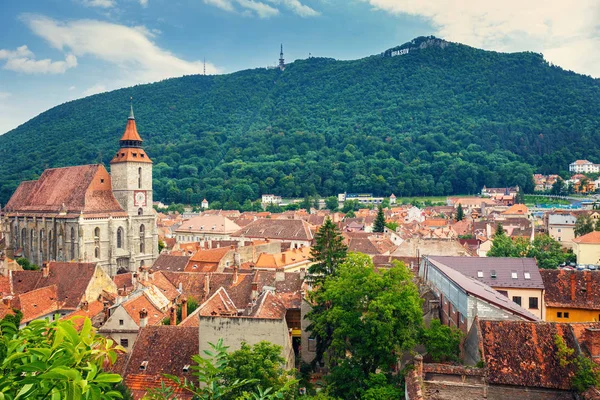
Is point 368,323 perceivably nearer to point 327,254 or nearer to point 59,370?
point 327,254

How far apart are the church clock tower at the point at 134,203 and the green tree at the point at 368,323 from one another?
5099 cm

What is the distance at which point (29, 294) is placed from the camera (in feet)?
137

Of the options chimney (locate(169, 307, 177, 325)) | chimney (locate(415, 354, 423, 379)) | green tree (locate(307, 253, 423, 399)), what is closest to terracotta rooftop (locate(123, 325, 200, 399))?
chimney (locate(169, 307, 177, 325))

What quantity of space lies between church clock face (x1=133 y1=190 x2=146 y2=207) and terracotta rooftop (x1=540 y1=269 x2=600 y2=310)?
5876 centimetres

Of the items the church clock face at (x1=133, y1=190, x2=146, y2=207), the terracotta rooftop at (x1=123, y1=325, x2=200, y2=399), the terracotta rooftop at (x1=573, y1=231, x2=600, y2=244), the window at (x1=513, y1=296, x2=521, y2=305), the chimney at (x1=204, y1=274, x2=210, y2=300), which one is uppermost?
the church clock face at (x1=133, y1=190, x2=146, y2=207)

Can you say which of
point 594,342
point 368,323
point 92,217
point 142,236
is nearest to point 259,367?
point 368,323

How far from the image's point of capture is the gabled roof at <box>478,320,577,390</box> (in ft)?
68.0

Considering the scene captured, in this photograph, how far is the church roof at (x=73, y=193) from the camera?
71.0 m

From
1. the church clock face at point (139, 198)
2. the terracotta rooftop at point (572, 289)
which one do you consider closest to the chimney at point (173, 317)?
the terracotta rooftop at point (572, 289)

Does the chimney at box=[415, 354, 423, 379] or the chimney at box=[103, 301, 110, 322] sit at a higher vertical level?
the chimney at box=[415, 354, 423, 379]

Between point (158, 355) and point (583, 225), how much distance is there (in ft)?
258

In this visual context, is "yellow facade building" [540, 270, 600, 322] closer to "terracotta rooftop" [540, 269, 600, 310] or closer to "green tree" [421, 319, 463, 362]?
"terracotta rooftop" [540, 269, 600, 310]

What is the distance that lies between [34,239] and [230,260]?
37.8 meters

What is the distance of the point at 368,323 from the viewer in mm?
26922
